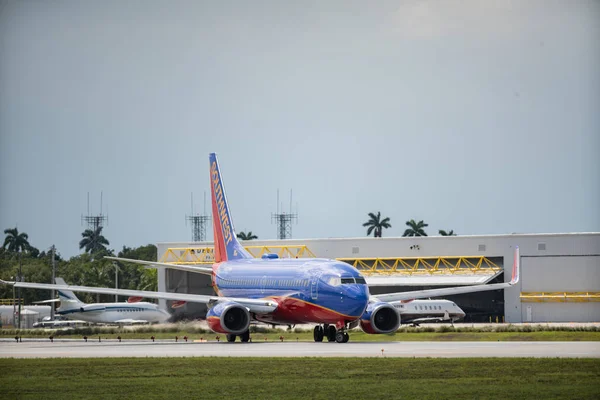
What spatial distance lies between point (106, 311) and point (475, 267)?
1330 inches

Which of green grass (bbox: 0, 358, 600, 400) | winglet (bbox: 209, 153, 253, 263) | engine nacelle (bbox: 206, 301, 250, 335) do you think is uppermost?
winglet (bbox: 209, 153, 253, 263)

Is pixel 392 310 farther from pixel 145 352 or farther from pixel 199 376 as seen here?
pixel 199 376

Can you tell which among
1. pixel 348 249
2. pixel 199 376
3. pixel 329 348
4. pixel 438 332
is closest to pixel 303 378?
pixel 199 376

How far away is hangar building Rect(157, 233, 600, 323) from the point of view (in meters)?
84.9

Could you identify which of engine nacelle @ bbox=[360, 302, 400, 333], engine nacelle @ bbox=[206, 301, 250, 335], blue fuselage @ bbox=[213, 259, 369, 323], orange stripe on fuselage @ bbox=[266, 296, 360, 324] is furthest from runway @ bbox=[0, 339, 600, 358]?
engine nacelle @ bbox=[360, 302, 400, 333]

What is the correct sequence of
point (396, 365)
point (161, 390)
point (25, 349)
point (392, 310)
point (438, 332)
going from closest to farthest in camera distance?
point (161, 390) → point (396, 365) → point (25, 349) → point (392, 310) → point (438, 332)

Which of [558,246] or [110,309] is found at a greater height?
[558,246]

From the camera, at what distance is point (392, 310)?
2078 inches

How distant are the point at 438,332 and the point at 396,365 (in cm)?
2812

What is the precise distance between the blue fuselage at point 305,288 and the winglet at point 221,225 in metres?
4.57

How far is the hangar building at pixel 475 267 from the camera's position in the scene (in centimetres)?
8488

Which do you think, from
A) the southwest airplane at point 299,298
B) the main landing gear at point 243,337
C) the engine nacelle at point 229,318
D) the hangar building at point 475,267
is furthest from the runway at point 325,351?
the hangar building at point 475,267

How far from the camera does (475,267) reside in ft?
295

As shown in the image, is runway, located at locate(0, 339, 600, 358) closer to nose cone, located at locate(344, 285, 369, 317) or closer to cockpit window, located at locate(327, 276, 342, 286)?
nose cone, located at locate(344, 285, 369, 317)
